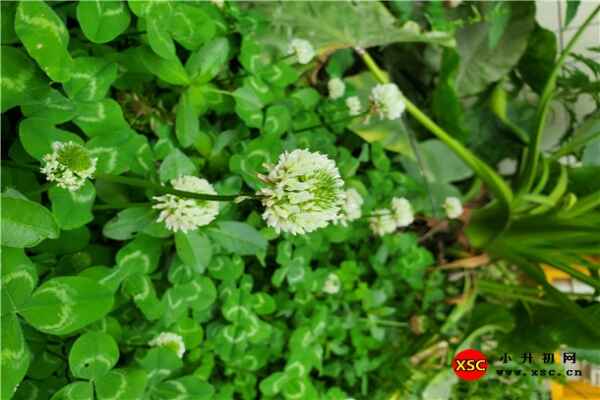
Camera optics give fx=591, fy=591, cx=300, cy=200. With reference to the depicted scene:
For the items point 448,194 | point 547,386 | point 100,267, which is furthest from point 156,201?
point 547,386

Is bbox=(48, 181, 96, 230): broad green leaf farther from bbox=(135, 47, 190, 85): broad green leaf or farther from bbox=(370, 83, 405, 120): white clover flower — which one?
bbox=(370, 83, 405, 120): white clover flower

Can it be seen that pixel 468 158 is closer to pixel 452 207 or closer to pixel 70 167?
pixel 452 207

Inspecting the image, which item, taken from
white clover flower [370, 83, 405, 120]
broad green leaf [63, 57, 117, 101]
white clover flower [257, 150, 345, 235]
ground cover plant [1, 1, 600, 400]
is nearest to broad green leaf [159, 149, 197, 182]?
ground cover plant [1, 1, 600, 400]

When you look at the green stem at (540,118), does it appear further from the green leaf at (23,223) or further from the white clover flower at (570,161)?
the green leaf at (23,223)

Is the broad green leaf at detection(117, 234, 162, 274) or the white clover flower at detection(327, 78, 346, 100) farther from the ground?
the white clover flower at detection(327, 78, 346, 100)

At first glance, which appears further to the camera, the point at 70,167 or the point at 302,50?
the point at 302,50

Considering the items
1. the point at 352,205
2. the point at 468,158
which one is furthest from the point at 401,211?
the point at 468,158

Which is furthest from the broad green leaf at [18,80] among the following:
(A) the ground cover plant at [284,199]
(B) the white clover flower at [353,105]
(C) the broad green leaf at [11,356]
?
(B) the white clover flower at [353,105]
